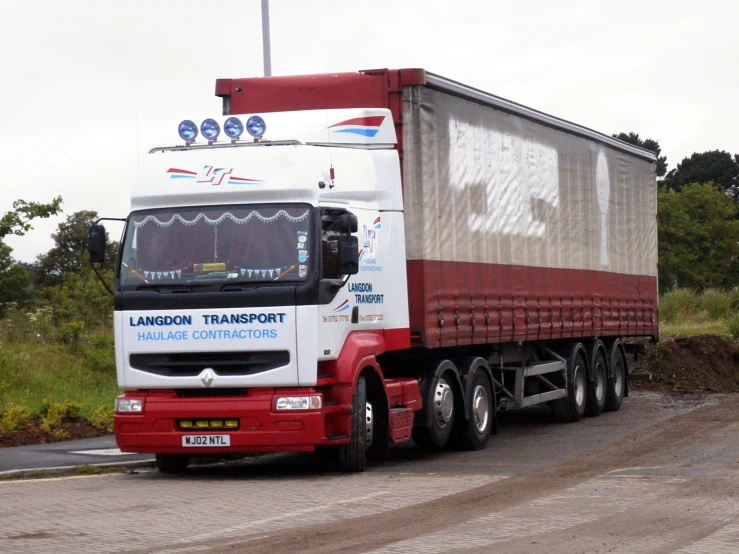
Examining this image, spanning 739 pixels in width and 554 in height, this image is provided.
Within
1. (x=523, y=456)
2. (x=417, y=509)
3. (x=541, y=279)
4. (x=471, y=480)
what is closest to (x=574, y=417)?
(x=541, y=279)

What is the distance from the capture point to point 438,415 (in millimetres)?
15117

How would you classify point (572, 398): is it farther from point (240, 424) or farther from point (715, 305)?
point (715, 305)

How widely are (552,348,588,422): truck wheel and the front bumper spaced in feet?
26.0

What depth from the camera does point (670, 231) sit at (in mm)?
93625

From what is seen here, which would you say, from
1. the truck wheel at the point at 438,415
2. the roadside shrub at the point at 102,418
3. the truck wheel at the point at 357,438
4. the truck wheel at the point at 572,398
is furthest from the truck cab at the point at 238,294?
the truck wheel at the point at 572,398

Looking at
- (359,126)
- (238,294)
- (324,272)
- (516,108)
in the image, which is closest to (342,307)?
(324,272)

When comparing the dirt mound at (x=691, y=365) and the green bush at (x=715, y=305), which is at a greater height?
the green bush at (x=715, y=305)

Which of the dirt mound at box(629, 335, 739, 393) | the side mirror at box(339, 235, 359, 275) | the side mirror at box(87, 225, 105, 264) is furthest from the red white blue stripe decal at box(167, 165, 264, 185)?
the dirt mound at box(629, 335, 739, 393)

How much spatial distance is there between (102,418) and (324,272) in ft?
20.0

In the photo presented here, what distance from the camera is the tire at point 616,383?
22.2 meters

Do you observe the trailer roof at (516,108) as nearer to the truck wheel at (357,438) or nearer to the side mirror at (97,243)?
the truck wheel at (357,438)

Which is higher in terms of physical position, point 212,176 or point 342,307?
point 212,176

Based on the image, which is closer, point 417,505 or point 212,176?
point 417,505

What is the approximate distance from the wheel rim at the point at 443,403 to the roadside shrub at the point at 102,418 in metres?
4.93
